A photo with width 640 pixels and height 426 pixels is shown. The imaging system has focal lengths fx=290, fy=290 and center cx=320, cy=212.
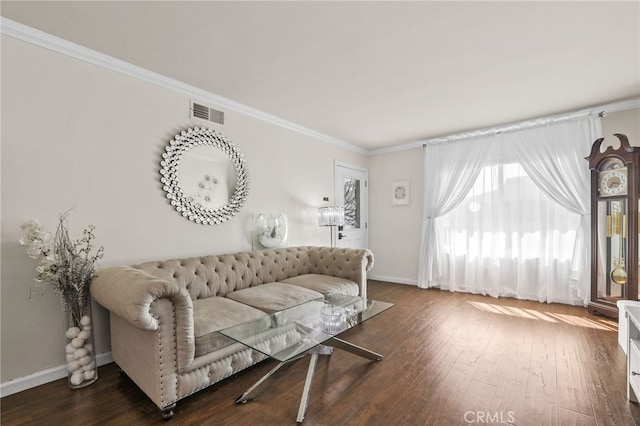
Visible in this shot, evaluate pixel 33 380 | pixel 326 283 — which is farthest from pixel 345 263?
pixel 33 380

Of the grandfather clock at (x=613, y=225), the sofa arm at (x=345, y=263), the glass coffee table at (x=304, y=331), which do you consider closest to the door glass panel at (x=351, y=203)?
the sofa arm at (x=345, y=263)

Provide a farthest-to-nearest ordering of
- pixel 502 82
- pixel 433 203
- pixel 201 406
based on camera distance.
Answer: pixel 433 203 < pixel 502 82 < pixel 201 406

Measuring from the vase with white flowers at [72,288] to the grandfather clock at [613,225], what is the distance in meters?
5.06

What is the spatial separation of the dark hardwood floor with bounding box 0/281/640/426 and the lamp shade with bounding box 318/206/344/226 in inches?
70.5

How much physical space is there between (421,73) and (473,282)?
129 inches

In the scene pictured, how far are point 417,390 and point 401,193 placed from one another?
3.73 meters

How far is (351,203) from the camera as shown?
5.40 metres

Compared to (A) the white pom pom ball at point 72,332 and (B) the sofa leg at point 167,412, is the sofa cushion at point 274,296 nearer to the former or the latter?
(B) the sofa leg at point 167,412

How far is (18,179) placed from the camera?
80.5 inches

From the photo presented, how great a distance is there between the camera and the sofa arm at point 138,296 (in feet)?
5.32

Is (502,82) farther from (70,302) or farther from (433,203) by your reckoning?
(70,302)

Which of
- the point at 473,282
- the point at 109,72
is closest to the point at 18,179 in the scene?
the point at 109,72

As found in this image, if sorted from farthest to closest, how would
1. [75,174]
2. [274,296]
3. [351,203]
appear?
[351,203] < [274,296] < [75,174]

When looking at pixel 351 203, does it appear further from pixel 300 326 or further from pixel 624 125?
pixel 624 125
